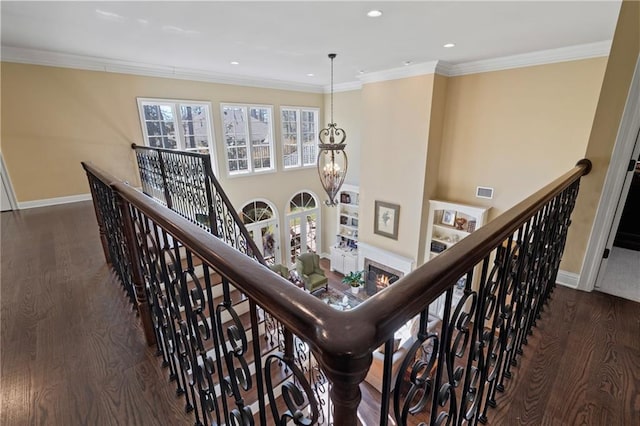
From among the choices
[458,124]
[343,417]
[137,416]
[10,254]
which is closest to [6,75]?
[10,254]

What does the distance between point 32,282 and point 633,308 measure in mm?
4379

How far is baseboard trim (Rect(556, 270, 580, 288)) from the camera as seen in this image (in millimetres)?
2111

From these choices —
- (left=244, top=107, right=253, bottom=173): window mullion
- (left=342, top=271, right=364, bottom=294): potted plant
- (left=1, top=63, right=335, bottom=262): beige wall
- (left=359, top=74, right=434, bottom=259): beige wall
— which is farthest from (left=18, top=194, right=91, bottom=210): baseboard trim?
(left=342, top=271, right=364, bottom=294): potted plant

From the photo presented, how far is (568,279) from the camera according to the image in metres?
2.14

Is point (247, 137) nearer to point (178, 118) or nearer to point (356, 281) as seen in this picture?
point (178, 118)

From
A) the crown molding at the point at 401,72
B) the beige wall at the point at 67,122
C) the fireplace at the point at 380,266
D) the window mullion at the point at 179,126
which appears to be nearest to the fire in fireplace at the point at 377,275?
the fireplace at the point at 380,266

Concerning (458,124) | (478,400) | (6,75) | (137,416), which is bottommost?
(137,416)

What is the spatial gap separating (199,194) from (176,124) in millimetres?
3271

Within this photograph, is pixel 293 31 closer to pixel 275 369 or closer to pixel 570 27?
pixel 570 27

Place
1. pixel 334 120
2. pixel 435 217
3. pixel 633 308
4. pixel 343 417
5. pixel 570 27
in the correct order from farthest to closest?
1. pixel 334 120
2. pixel 435 217
3. pixel 570 27
4. pixel 633 308
5. pixel 343 417

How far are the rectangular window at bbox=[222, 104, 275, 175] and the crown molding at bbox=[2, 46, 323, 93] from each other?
56cm

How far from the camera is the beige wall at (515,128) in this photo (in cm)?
425

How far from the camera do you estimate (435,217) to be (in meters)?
5.92

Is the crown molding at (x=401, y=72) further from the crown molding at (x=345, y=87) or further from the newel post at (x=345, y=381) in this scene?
the newel post at (x=345, y=381)
